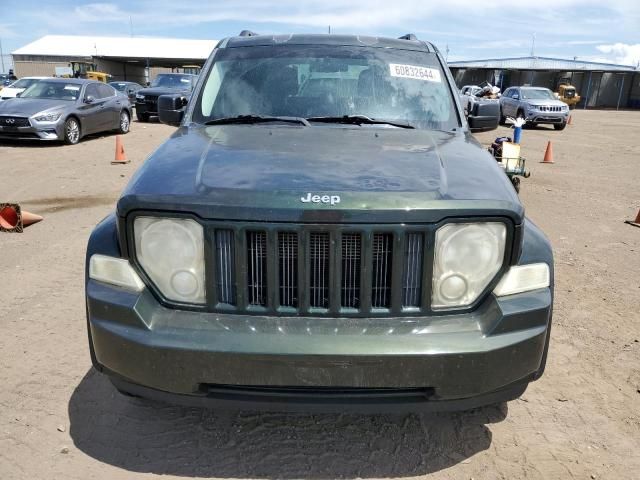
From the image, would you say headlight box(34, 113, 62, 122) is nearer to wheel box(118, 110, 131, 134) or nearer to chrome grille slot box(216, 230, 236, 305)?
wheel box(118, 110, 131, 134)

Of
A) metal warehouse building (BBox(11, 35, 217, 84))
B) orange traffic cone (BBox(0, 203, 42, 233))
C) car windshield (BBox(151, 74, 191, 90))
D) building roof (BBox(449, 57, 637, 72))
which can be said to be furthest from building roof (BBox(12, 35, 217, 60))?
orange traffic cone (BBox(0, 203, 42, 233))

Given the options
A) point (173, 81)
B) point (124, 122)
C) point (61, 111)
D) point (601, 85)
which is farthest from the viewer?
point (601, 85)

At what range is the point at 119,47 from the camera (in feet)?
194

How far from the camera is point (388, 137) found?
3.07 m

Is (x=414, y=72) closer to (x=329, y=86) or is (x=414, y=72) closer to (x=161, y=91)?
Result: (x=329, y=86)

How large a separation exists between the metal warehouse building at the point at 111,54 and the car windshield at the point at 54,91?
4301cm

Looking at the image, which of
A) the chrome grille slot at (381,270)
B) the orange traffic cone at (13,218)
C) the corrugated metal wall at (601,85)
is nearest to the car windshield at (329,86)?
the chrome grille slot at (381,270)

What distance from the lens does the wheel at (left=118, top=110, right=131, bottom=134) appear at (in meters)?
16.0

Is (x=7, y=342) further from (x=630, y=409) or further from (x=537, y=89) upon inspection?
(x=537, y=89)

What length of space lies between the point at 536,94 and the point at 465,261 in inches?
964

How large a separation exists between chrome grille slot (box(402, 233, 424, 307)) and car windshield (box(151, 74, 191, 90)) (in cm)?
1968

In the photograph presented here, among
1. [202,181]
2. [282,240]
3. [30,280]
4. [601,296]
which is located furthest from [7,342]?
[601,296]

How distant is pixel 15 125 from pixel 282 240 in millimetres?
12511

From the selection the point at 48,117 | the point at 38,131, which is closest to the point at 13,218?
the point at 38,131
